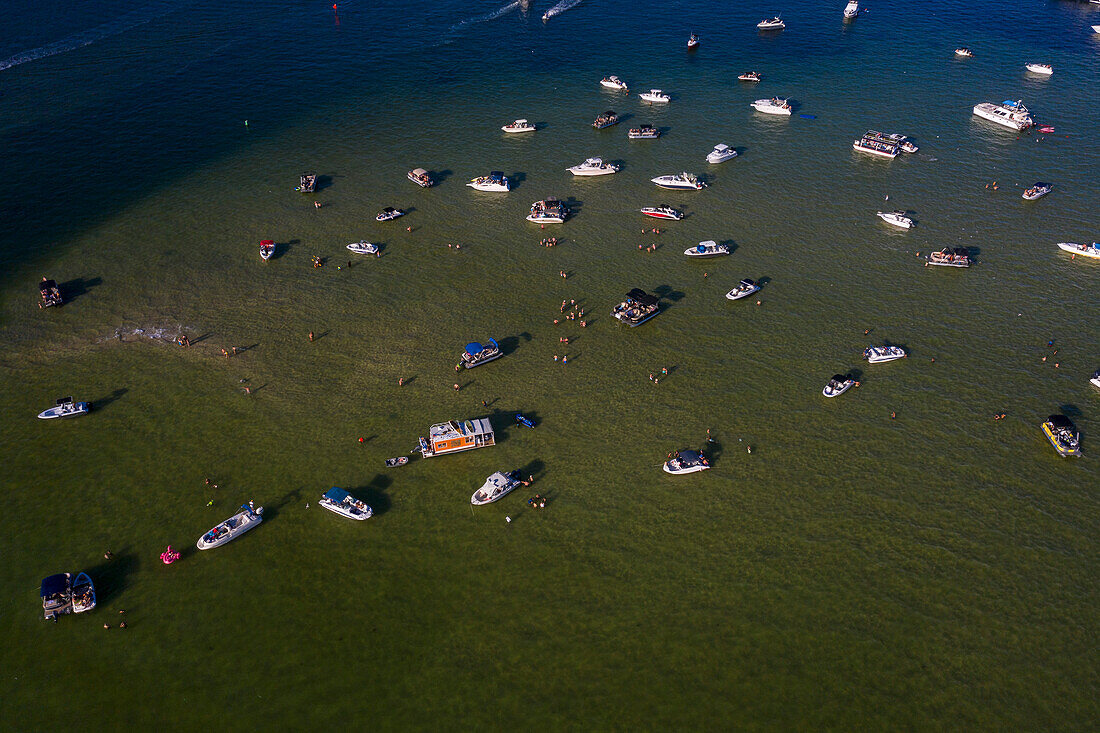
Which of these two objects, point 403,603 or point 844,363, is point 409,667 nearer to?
point 403,603

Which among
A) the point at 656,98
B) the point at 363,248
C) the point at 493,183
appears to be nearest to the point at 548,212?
the point at 493,183

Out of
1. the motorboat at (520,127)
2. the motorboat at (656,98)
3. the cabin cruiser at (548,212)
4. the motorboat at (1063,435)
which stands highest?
the motorboat at (656,98)

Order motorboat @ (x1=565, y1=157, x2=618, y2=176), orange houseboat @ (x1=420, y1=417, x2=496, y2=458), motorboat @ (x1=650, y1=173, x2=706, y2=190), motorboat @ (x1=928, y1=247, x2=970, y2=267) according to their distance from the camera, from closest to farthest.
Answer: orange houseboat @ (x1=420, y1=417, x2=496, y2=458), motorboat @ (x1=928, y1=247, x2=970, y2=267), motorboat @ (x1=650, y1=173, x2=706, y2=190), motorboat @ (x1=565, y1=157, x2=618, y2=176)

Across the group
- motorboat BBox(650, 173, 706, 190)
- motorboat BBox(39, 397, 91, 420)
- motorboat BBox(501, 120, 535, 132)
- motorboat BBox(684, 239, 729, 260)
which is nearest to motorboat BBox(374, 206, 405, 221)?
motorboat BBox(501, 120, 535, 132)

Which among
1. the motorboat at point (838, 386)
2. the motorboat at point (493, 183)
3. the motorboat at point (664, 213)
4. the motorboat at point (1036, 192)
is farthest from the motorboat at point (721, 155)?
the motorboat at point (838, 386)

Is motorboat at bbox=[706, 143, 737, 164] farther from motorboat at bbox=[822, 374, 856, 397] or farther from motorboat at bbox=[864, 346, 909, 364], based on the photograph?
motorboat at bbox=[822, 374, 856, 397]

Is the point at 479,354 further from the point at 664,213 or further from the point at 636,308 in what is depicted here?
the point at 664,213

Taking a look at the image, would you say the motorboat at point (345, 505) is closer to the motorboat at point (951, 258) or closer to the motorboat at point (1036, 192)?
the motorboat at point (951, 258)
